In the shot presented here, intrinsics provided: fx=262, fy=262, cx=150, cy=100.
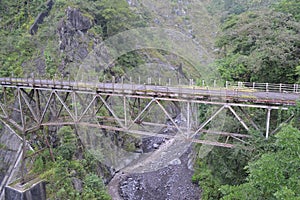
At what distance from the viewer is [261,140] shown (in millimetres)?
11398

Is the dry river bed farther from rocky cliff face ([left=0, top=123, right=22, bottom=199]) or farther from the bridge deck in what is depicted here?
the bridge deck

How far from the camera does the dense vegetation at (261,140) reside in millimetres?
7977

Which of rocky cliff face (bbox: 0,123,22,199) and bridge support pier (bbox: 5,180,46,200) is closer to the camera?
bridge support pier (bbox: 5,180,46,200)

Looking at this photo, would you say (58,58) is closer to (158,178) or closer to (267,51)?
(158,178)

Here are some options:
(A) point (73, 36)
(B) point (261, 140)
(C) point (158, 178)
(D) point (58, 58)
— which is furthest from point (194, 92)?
(A) point (73, 36)

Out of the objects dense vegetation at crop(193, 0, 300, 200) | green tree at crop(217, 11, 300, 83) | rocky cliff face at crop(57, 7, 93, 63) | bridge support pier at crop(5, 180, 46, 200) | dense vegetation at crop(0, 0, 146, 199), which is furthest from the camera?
rocky cliff face at crop(57, 7, 93, 63)

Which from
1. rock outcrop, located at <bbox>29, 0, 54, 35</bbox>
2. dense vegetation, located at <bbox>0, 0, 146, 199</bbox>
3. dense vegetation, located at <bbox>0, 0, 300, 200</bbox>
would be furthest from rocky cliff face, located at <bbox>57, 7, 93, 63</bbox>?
rock outcrop, located at <bbox>29, 0, 54, 35</bbox>

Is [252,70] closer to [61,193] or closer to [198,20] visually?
[61,193]

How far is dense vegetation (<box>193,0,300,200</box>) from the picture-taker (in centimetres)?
798

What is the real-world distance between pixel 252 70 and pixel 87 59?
17.9 m

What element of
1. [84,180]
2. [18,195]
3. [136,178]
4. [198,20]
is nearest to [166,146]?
[136,178]

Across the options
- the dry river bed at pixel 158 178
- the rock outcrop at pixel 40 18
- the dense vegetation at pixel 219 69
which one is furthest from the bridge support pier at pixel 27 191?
the rock outcrop at pixel 40 18

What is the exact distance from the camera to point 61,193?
1598 centimetres

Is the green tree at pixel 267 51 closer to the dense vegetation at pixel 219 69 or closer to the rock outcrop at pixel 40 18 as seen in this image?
the dense vegetation at pixel 219 69
